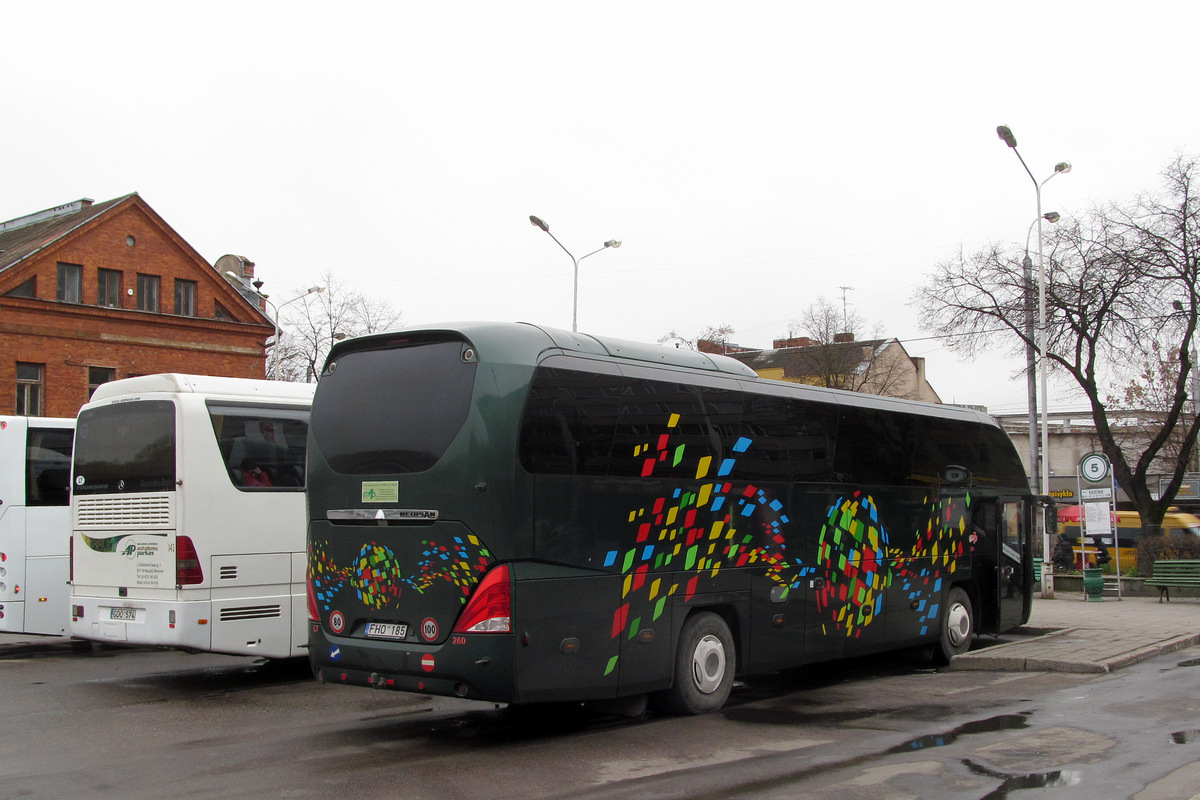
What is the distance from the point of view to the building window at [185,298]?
44.1m

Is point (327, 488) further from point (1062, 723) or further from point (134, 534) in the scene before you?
point (1062, 723)

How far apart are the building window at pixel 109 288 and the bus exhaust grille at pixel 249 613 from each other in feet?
113

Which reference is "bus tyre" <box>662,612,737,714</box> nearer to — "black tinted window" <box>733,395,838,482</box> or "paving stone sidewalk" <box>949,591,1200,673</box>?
"black tinted window" <box>733,395,838,482</box>

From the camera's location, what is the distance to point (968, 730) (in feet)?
28.2

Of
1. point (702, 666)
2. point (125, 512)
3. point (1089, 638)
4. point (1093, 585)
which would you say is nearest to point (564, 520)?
point (702, 666)

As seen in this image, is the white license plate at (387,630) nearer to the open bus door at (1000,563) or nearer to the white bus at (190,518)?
the white bus at (190,518)

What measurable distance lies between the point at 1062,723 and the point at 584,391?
4.71 metres

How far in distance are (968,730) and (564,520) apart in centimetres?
363

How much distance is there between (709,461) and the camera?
964 cm

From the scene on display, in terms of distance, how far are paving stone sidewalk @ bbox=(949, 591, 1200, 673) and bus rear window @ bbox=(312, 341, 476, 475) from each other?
25.5 ft

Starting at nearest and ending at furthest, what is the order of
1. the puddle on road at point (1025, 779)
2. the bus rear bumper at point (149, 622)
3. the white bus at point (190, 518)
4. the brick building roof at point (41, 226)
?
the puddle on road at point (1025, 779) → the bus rear bumper at point (149, 622) → the white bus at point (190, 518) → the brick building roof at point (41, 226)

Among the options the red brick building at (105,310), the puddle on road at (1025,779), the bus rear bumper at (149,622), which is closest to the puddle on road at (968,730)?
the puddle on road at (1025,779)

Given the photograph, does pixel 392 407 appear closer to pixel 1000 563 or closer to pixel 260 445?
pixel 260 445

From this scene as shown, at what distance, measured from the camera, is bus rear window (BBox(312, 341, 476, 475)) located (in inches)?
314
